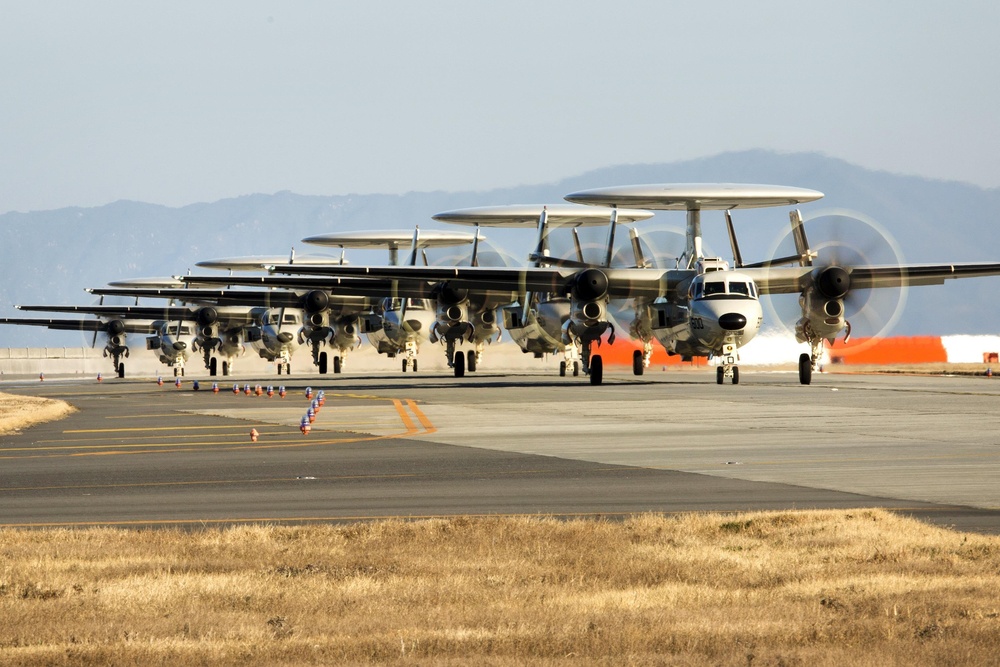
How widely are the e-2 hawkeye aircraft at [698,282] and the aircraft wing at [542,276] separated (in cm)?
4

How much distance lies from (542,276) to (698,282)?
7.22 meters

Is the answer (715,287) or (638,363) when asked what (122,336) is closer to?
(638,363)

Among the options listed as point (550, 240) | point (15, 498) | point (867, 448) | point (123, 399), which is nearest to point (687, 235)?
point (550, 240)

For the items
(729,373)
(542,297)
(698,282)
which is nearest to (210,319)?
(542,297)

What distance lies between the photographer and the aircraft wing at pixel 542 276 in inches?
1897

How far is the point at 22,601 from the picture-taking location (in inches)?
352

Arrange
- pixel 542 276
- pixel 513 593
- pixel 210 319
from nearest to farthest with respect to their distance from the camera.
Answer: pixel 513 593, pixel 542 276, pixel 210 319

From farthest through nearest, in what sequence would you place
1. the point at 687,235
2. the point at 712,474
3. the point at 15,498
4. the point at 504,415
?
the point at 687,235 → the point at 504,415 → the point at 712,474 → the point at 15,498

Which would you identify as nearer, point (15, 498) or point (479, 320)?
point (15, 498)

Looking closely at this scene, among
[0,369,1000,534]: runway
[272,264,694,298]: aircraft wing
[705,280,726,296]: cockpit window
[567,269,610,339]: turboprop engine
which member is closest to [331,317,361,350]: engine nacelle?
[272,264,694,298]: aircraft wing

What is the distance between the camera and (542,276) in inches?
1937

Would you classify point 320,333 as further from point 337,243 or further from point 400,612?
point 400,612

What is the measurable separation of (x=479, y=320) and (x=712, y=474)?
48622mm

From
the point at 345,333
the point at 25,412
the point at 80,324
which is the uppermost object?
the point at 80,324
